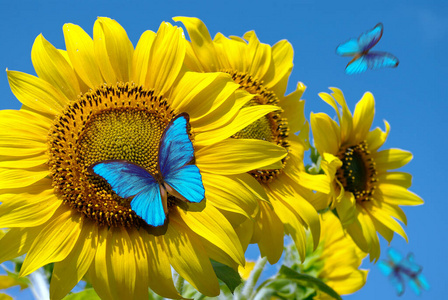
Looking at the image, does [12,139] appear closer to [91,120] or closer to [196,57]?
[91,120]

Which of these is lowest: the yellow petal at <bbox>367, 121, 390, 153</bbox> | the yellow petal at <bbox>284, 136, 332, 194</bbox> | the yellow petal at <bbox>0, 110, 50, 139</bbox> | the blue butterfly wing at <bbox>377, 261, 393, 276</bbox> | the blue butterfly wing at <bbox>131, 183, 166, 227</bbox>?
the yellow petal at <bbox>0, 110, 50, 139</bbox>

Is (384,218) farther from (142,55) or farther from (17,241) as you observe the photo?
(17,241)

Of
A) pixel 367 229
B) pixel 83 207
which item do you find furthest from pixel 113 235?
pixel 367 229

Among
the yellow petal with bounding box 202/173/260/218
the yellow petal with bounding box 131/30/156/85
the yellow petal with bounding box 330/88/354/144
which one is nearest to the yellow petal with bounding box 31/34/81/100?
the yellow petal with bounding box 131/30/156/85

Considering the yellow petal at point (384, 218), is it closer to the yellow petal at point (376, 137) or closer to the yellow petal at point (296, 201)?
the yellow petal at point (376, 137)

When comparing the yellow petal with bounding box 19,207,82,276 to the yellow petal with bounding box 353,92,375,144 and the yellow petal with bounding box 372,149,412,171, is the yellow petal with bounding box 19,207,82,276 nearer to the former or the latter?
the yellow petal with bounding box 353,92,375,144

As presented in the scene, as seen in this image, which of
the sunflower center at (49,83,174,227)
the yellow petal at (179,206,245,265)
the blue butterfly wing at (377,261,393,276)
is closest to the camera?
the yellow petal at (179,206,245,265)

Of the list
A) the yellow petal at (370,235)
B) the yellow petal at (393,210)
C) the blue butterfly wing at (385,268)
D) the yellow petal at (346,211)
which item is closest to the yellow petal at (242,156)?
the yellow petal at (346,211)

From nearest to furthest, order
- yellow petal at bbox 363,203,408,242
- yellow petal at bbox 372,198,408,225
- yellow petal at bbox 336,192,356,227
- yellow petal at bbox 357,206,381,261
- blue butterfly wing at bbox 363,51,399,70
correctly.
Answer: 1. blue butterfly wing at bbox 363,51,399,70
2. yellow petal at bbox 336,192,356,227
3. yellow petal at bbox 357,206,381,261
4. yellow petal at bbox 363,203,408,242
5. yellow petal at bbox 372,198,408,225
